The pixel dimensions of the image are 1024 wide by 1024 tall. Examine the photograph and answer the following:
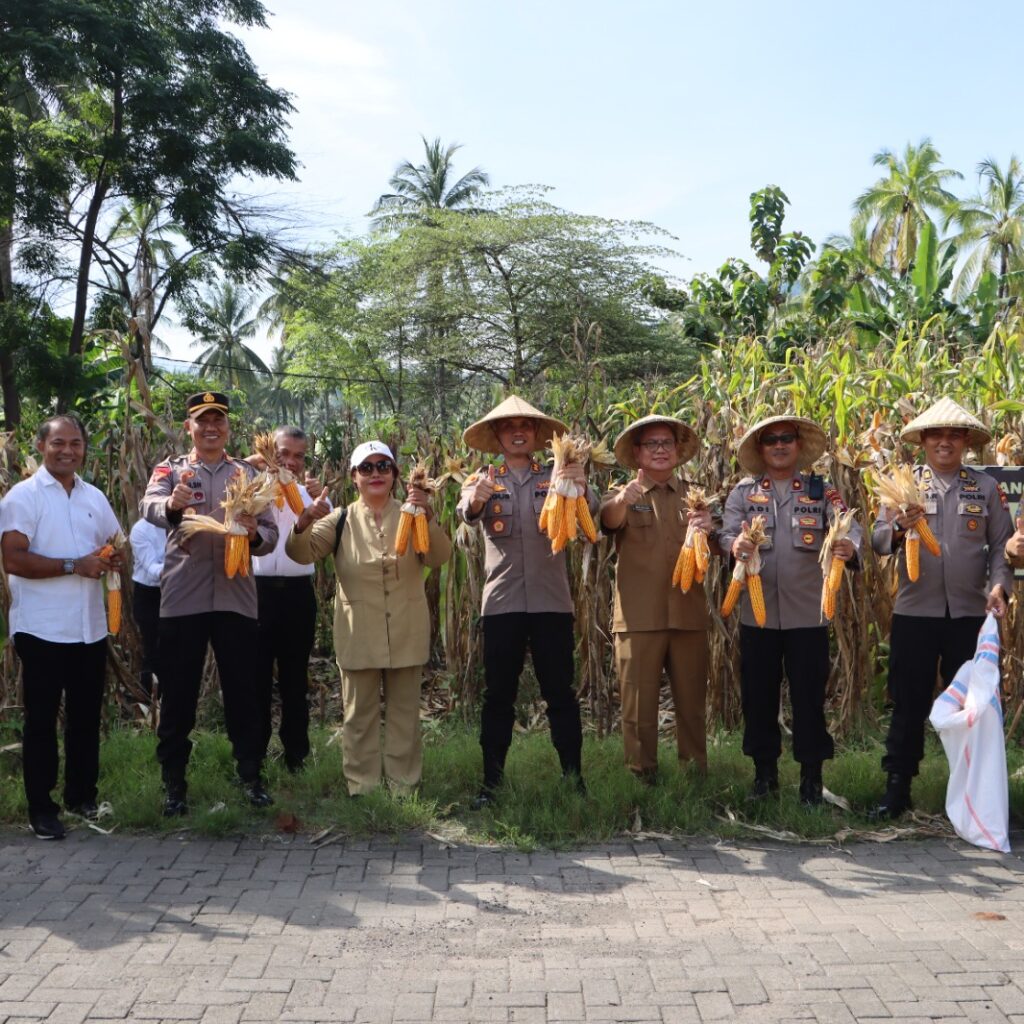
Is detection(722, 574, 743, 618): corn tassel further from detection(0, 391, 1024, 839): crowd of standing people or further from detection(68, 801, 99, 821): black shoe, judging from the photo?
detection(68, 801, 99, 821): black shoe

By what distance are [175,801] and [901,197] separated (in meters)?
46.5

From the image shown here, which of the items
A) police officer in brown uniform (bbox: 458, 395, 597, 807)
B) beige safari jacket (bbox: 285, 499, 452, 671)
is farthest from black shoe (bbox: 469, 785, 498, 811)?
beige safari jacket (bbox: 285, 499, 452, 671)

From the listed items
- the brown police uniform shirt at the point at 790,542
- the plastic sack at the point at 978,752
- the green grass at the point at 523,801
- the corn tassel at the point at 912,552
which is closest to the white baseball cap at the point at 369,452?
the green grass at the point at 523,801

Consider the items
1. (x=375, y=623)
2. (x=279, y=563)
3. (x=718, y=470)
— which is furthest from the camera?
(x=718, y=470)

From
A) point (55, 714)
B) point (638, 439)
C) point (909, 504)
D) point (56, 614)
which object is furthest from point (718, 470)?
point (55, 714)

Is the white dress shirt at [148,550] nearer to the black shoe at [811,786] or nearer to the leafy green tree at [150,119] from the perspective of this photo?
the black shoe at [811,786]

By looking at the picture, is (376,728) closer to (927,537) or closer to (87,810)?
(87,810)

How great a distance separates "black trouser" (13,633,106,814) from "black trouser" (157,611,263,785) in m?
0.34

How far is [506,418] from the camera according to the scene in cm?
569

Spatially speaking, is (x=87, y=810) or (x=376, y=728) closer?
(x=87, y=810)

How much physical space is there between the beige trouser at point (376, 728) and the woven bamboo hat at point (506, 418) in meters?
1.28

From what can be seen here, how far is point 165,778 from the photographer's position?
5.48 metres

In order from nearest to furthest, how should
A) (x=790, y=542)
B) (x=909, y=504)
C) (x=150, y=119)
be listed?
(x=909, y=504)
(x=790, y=542)
(x=150, y=119)

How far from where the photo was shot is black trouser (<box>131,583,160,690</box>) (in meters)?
6.91
